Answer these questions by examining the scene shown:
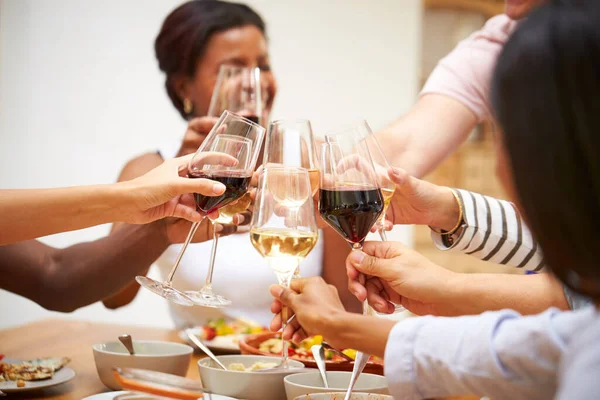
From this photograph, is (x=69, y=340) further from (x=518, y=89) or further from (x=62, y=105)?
(x=62, y=105)

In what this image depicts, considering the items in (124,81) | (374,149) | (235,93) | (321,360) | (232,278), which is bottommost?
(232,278)

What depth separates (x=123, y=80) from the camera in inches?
151

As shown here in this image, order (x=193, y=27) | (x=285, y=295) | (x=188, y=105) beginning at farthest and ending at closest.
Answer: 1. (x=188, y=105)
2. (x=193, y=27)
3. (x=285, y=295)

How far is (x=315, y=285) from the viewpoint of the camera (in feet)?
3.34

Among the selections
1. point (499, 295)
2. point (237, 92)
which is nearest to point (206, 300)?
→ point (499, 295)

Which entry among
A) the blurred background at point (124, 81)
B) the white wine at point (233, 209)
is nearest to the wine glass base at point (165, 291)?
the white wine at point (233, 209)

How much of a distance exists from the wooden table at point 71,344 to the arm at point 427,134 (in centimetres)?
86

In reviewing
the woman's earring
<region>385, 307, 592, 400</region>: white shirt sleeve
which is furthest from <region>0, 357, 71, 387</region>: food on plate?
the woman's earring

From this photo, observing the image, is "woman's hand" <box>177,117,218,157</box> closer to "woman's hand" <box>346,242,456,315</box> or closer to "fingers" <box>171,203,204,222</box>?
"fingers" <box>171,203,204,222</box>

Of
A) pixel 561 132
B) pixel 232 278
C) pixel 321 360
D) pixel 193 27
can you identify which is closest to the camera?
pixel 561 132

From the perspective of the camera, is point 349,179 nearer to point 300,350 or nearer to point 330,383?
point 330,383

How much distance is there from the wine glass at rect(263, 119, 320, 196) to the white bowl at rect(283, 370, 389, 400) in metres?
0.37

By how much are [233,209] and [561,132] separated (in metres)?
0.83

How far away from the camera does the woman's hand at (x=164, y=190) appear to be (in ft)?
3.97
